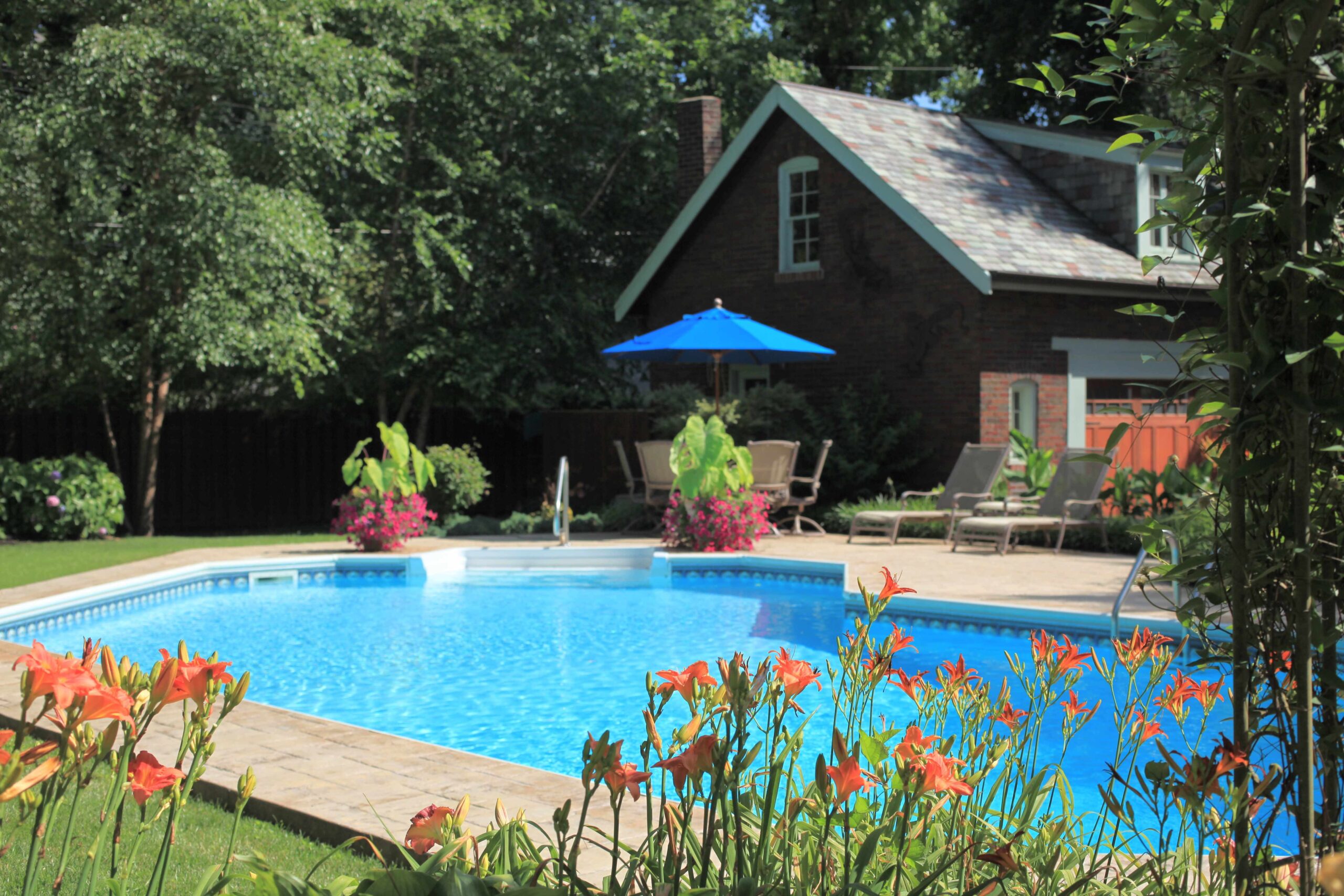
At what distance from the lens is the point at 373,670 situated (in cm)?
841

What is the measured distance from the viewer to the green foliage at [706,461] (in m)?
12.8

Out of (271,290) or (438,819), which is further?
(271,290)

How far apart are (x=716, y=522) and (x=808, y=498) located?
2.30 meters

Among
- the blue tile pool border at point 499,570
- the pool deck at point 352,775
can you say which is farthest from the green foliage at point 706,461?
the pool deck at point 352,775

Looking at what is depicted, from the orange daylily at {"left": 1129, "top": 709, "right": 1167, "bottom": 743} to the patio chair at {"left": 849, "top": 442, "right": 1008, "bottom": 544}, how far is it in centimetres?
1103

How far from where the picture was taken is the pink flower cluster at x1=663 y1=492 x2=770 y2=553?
508 inches

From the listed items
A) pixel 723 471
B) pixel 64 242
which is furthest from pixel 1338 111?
pixel 64 242

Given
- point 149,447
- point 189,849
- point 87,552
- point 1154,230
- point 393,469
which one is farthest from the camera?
point 149,447

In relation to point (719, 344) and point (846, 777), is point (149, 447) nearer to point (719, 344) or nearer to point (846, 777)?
point (719, 344)

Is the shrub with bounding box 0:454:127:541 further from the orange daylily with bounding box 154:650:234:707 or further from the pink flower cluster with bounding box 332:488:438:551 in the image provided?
the orange daylily with bounding box 154:650:234:707

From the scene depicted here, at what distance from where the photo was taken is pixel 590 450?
18.0 meters

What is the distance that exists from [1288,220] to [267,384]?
19.3 m

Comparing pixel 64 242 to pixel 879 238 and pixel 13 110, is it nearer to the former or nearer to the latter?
pixel 13 110

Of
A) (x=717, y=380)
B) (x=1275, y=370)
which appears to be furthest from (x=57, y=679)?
(x=717, y=380)
